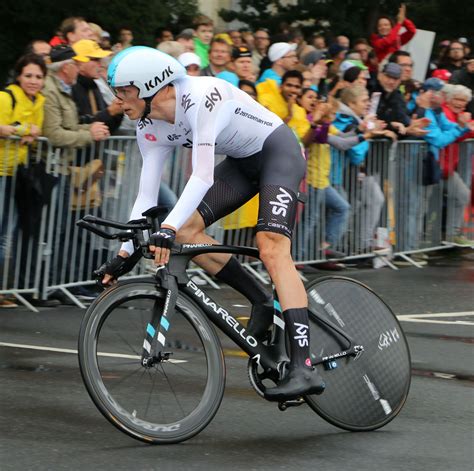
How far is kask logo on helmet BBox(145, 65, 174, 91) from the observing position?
594 cm

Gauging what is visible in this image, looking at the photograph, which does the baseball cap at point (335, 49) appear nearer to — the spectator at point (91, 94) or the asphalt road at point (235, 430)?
the spectator at point (91, 94)

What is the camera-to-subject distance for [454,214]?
48.3 feet

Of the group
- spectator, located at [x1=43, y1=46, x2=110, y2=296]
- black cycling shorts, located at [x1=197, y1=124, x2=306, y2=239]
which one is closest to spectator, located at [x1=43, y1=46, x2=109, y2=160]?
spectator, located at [x1=43, y1=46, x2=110, y2=296]

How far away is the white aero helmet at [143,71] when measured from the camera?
591 centimetres

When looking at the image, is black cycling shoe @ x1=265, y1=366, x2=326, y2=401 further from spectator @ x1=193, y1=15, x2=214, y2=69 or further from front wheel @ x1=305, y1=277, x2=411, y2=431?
spectator @ x1=193, y1=15, x2=214, y2=69

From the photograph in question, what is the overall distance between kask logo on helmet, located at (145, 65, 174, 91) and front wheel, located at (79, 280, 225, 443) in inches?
35.7

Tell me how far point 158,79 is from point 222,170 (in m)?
0.77

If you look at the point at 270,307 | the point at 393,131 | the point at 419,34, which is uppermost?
the point at 419,34

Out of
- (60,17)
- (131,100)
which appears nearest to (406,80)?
(60,17)

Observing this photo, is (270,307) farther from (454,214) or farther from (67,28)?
(454,214)

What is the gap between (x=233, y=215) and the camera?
464 inches

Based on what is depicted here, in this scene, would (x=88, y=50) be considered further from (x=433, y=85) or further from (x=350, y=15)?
(x=350, y=15)

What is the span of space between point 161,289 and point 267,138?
3.11ft

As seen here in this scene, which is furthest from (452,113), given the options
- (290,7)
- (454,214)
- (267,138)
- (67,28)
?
(290,7)
